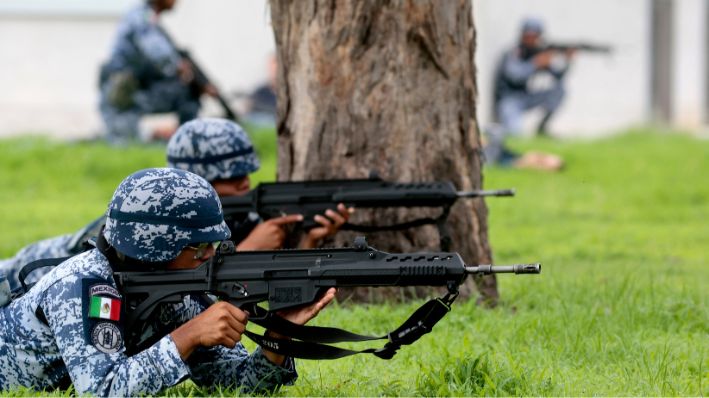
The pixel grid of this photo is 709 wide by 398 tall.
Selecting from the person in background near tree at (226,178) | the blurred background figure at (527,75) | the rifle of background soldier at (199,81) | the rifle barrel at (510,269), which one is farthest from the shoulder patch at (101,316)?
the blurred background figure at (527,75)

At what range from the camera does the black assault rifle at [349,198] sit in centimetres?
684

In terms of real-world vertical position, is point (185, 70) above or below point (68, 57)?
above

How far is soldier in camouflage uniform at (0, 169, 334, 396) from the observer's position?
4.44 metres

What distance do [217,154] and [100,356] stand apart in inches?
107

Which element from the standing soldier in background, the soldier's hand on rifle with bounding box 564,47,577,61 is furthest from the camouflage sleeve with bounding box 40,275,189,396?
the soldier's hand on rifle with bounding box 564,47,577,61

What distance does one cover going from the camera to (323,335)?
15.9 feet

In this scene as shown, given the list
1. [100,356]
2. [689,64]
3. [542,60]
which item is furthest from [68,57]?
[100,356]

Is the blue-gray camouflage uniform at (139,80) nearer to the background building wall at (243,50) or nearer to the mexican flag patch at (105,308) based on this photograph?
the background building wall at (243,50)

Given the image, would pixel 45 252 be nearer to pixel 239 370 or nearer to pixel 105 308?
pixel 239 370

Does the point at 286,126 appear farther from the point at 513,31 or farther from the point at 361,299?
the point at 513,31

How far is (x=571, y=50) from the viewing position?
65.6 feet

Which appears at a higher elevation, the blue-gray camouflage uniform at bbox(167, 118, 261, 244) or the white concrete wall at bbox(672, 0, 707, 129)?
the blue-gray camouflage uniform at bbox(167, 118, 261, 244)

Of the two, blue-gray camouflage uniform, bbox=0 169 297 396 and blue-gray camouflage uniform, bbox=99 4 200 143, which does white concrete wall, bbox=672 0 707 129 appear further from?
blue-gray camouflage uniform, bbox=0 169 297 396

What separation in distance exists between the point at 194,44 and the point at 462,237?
1312cm
